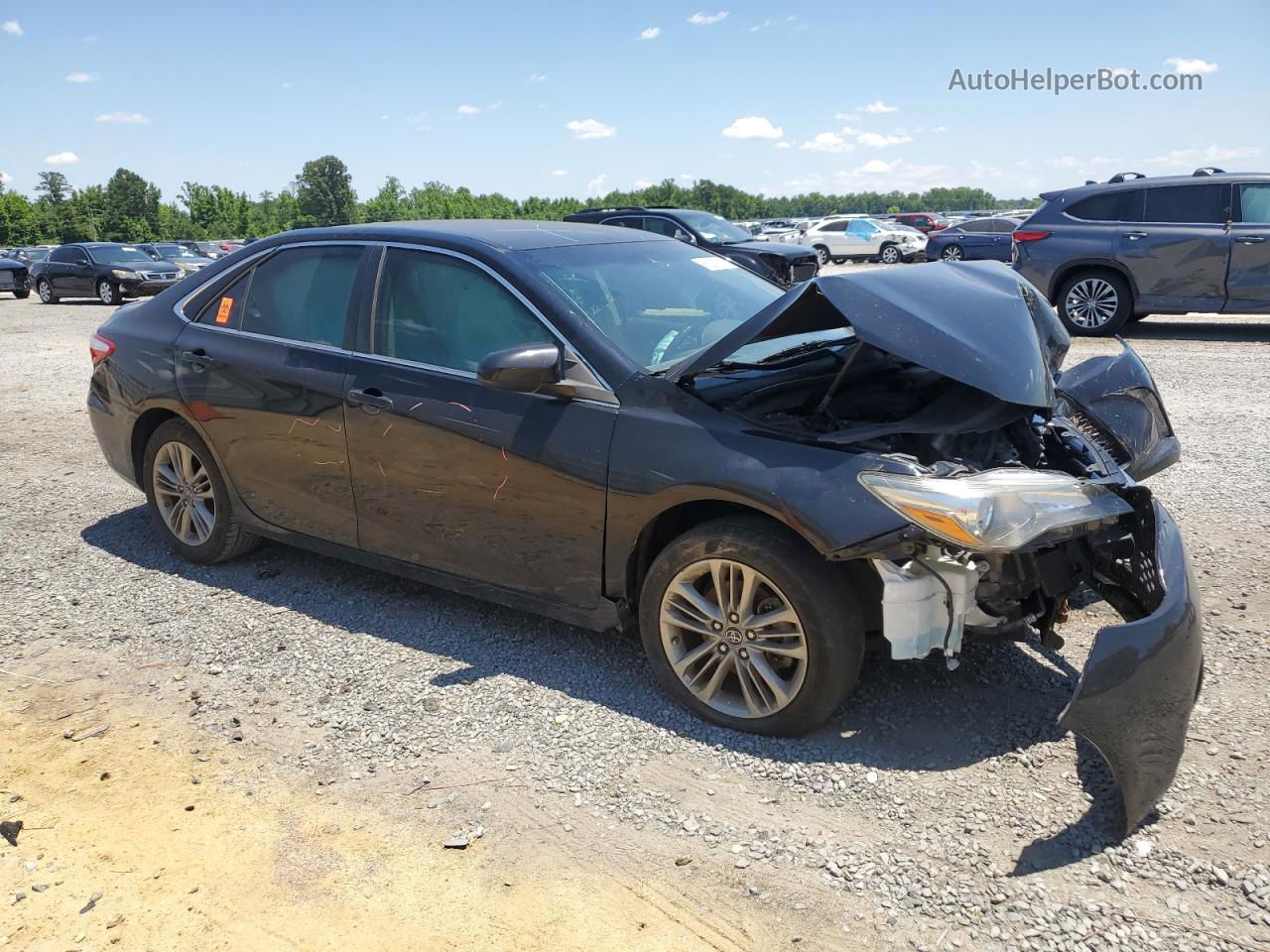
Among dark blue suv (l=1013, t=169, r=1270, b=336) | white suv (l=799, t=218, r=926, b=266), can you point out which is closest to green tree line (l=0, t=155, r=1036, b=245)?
white suv (l=799, t=218, r=926, b=266)

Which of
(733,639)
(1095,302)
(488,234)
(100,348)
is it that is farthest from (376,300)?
(1095,302)

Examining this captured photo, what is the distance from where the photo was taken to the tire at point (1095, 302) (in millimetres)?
11938

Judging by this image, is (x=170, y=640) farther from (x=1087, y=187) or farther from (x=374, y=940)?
(x=1087, y=187)

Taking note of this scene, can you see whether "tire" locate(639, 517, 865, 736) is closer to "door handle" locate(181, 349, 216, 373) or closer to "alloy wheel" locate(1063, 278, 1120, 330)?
"door handle" locate(181, 349, 216, 373)

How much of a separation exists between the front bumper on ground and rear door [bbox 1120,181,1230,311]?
10.1 m

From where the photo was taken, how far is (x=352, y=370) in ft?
13.8

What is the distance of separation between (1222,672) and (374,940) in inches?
124

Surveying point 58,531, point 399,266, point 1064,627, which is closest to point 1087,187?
point 1064,627

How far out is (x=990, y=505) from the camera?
9.62 ft

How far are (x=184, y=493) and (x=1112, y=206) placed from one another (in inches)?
441

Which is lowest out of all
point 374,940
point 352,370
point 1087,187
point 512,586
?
point 374,940

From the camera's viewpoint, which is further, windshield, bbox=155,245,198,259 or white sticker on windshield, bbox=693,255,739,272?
windshield, bbox=155,245,198,259

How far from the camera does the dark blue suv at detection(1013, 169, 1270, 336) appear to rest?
11078 mm

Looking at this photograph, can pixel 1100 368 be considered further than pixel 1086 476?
Yes
